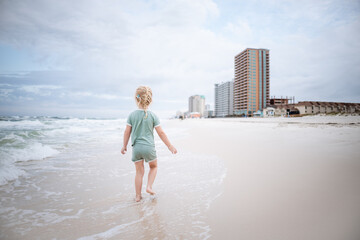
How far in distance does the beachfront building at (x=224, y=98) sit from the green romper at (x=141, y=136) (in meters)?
127

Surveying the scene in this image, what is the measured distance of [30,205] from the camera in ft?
6.84

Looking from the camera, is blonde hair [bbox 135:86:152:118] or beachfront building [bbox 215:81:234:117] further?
beachfront building [bbox 215:81:234:117]

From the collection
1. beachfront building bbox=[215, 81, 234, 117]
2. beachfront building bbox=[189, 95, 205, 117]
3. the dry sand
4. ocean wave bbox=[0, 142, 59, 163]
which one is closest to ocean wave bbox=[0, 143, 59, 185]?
ocean wave bbox=[0, 142, 59, 163]

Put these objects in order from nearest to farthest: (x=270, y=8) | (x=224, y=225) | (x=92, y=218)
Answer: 1. (x=224, y=225)
2. (x=92, y=218)
3. (x=270, y=8)

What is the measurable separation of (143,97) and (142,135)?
549 millimetres

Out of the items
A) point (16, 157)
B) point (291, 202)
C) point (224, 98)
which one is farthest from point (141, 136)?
point (224, 98)

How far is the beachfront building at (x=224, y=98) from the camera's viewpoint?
423 ft

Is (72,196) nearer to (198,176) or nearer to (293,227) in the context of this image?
(198,176)

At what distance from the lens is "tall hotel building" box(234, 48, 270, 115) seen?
256ft

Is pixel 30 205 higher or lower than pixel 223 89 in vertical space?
lower

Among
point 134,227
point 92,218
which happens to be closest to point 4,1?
point 92,218

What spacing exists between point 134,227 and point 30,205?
1.66 metres

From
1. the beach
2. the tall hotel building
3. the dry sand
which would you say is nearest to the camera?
the dry sand

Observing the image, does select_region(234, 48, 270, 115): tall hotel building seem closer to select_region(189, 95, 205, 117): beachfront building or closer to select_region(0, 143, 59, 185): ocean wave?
select_region(0, 143, 59, 185): ocean wave
